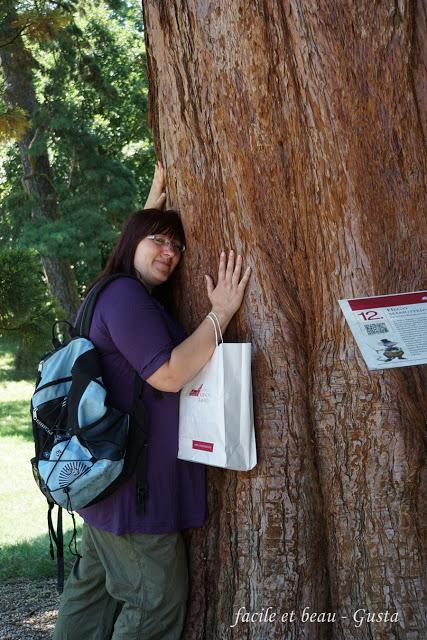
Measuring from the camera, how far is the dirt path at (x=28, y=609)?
4457mm

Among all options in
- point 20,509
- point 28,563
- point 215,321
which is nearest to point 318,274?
point 215,321

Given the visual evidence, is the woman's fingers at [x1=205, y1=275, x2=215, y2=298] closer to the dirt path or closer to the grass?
the dirt path

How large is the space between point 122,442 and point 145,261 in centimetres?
78

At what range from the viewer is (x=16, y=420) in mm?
15156

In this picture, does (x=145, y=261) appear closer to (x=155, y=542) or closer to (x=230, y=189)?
(x=230, y=189)

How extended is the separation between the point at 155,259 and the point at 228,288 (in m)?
0.36

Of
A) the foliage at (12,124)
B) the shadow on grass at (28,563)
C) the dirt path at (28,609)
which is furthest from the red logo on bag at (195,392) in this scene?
the foliage at (12,124)

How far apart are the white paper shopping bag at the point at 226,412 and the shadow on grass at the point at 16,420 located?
36.2ft

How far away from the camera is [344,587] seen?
2.93 metres

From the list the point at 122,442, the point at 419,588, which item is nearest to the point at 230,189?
the point at 122,442

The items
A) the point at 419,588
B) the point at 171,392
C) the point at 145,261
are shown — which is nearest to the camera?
the point at 419,588

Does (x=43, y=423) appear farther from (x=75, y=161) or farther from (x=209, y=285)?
(x=75, y=161)

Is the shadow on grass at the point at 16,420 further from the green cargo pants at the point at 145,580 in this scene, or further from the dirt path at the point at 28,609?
the green cargo pants at the point at 145,580

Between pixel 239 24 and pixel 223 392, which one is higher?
pixel 239 24
